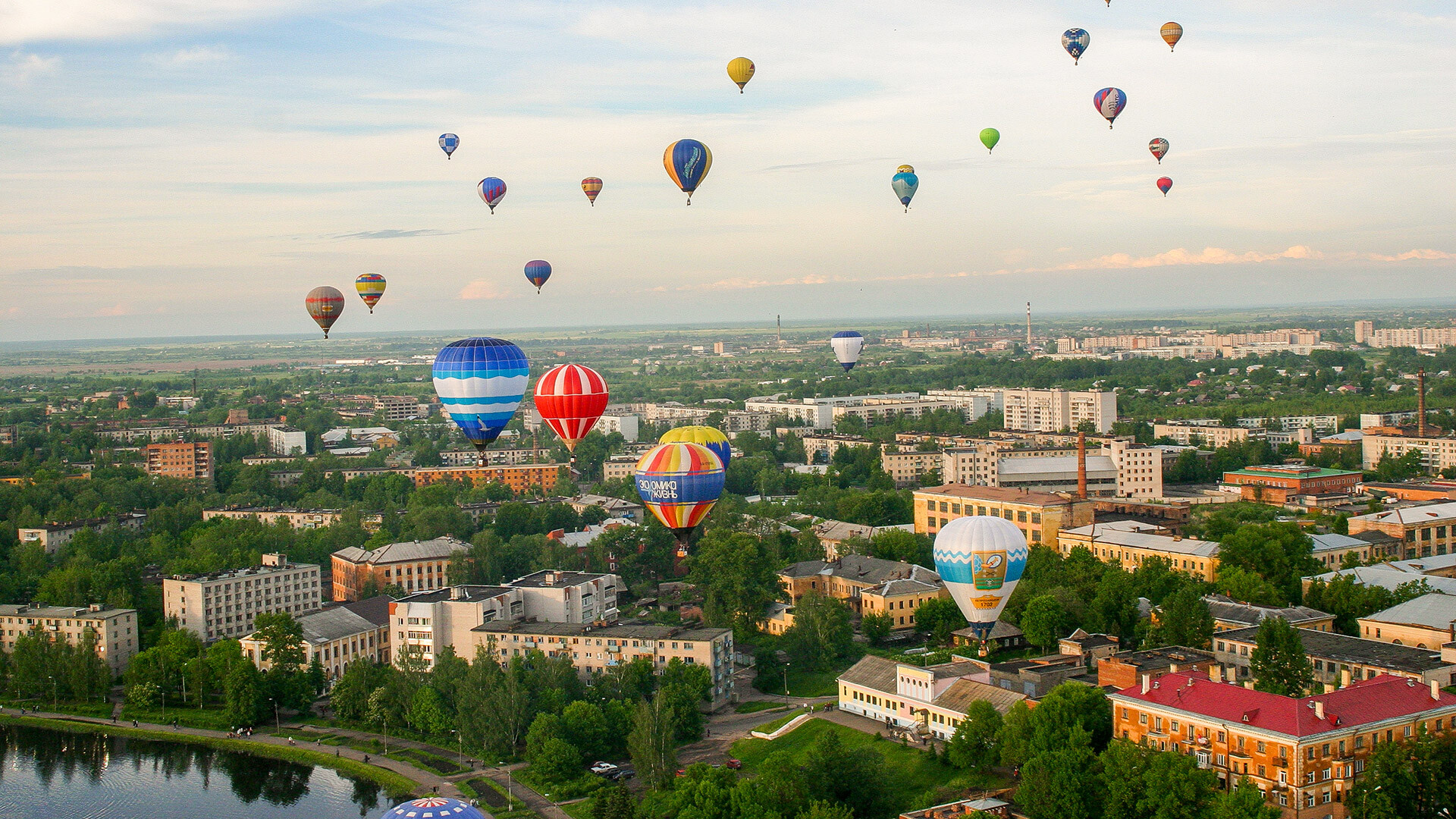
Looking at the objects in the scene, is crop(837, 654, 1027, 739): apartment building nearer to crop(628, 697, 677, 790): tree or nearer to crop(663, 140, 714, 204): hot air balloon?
crop(628, 697, 677, 790): tree

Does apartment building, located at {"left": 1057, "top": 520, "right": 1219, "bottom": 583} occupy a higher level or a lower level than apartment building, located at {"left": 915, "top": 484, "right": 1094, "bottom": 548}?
lower

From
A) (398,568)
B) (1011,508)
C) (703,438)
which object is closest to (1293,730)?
(703,438)

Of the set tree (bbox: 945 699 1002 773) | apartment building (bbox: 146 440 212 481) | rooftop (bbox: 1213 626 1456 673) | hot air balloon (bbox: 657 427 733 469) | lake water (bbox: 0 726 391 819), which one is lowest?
lake water (bbox: 0 726 391 819)

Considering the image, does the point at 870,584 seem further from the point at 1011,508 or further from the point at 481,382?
the point at 481,382

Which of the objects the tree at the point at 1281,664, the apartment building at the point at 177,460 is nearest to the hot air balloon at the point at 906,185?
the tree at the point at 1281,664

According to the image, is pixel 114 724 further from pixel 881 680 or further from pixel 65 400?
pixel 65 400

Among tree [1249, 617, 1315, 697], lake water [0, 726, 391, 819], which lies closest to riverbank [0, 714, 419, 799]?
lake water [0, 726, 391, 819]

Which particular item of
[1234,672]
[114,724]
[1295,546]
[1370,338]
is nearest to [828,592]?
[1295,546]

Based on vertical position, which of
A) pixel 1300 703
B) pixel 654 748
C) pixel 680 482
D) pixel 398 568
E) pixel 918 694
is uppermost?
pixel 680 482
